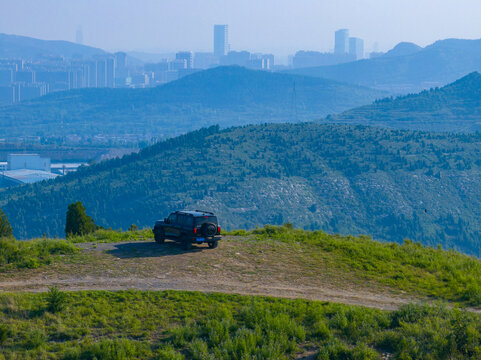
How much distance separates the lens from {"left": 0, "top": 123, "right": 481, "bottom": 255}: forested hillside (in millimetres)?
150500

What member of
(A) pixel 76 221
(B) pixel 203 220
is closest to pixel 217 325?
(B) pixel 203 220

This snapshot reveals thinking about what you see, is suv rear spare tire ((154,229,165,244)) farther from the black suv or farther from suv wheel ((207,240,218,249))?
suv wheel ((207,240,218,249))

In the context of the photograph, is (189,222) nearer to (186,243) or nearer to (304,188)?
(186,243)

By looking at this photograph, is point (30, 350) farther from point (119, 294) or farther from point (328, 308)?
point (328, 308)

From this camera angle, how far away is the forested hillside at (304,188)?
150 metres

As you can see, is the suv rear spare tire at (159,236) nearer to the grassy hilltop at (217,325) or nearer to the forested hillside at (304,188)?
the grassy hilltop at (217,325)

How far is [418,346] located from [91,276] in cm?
1126

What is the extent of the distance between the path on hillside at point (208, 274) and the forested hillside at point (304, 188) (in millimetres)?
121607

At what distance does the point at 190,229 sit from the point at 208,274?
10.3 ft

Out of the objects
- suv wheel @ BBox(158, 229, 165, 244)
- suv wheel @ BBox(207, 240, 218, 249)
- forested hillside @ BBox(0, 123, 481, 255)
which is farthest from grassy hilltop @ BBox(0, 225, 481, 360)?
forested hillside @ BBox(0, 123, 481, 255)

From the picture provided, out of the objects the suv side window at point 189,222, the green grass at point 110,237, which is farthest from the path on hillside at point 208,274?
the green grass at point 110,237

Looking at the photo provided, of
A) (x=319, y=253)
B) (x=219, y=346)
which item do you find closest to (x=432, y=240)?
(x=319, y=253)

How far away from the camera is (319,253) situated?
25031 millimetres

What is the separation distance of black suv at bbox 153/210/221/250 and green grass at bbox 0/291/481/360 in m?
5.23
